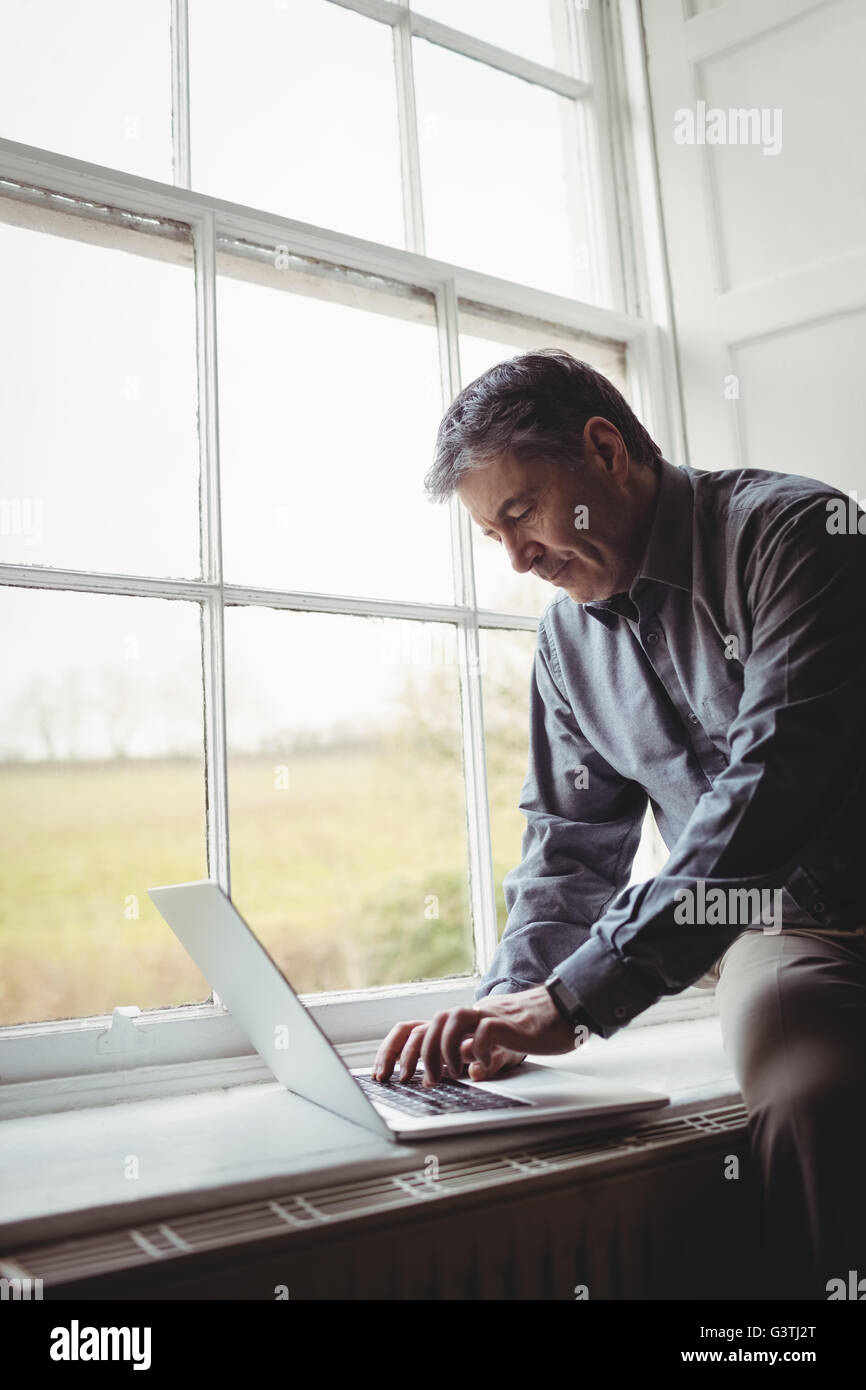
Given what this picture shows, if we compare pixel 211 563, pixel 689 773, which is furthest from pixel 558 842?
pixel 211 563

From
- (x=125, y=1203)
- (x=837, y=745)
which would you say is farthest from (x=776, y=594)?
(x=125, y=1203)

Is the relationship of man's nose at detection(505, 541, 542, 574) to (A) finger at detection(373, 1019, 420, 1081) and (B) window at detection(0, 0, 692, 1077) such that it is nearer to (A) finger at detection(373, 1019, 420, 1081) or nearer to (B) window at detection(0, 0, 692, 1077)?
(B) window at detection(0, 0, 692, 1077)

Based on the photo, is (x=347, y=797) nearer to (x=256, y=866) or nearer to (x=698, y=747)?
(x=256, y=866)

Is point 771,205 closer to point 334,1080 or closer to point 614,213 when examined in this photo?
point 614,213

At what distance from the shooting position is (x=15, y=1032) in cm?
143

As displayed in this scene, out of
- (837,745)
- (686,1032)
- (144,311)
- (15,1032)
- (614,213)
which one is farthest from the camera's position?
(614,213)

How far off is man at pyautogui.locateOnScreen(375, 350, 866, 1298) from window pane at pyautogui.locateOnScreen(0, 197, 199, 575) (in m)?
0.43

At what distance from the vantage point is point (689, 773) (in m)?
1.51

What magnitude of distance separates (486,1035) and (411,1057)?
0.12 m

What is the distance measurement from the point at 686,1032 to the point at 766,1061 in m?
0.68

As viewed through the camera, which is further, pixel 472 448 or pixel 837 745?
pixel 472 448

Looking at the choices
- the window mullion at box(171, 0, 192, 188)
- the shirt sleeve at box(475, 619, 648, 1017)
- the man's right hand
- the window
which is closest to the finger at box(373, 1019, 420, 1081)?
the man's right hand

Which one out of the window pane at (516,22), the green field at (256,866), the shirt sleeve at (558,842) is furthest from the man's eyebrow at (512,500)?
the window pane at (516,22)

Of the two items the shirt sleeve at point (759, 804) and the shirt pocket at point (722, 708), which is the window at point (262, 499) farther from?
the shirt sleeve at point (759, 804)
